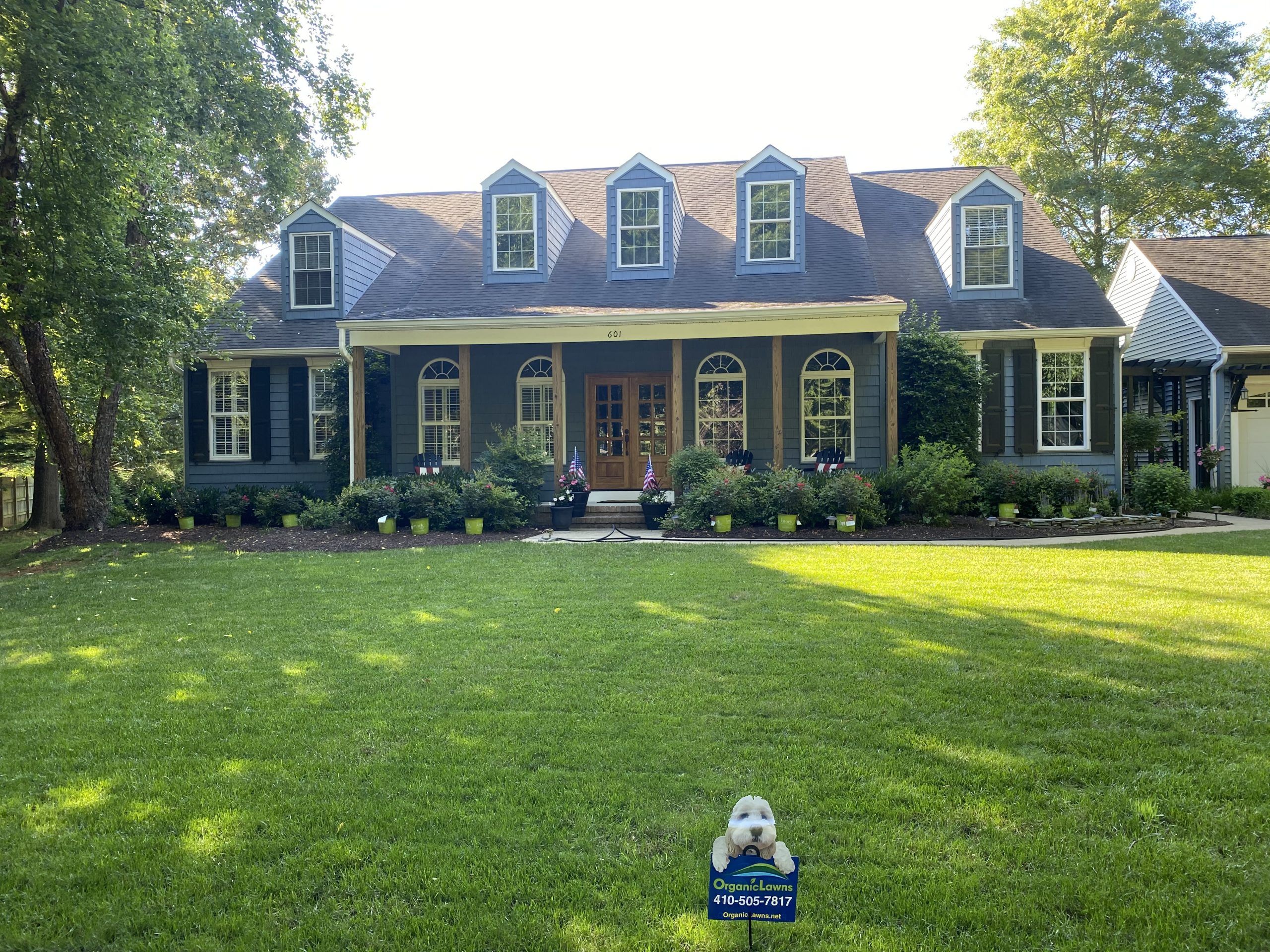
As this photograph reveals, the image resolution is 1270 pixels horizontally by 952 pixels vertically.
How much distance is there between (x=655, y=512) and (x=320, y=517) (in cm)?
558

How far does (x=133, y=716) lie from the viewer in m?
A: 4.16

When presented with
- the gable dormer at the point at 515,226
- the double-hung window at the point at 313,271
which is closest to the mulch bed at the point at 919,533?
the gable dormer at the point at 515,226

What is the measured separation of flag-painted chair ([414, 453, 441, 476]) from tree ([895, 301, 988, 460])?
323 inches

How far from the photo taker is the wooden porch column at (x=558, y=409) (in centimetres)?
1334

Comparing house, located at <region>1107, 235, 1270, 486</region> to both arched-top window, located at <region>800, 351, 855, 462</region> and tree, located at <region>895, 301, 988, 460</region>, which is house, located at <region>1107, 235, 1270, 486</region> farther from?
arched-top window, located at <region>800, 351, 855, 462</region>

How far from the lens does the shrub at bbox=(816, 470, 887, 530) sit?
38.1 feet

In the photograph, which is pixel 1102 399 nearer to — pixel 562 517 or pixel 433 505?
pixel 562 517

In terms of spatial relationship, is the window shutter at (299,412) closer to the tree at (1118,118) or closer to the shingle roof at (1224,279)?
the shingle roof at (1224,279)

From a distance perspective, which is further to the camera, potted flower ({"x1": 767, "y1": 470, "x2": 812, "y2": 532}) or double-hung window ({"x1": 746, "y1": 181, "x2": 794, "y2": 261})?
double-hung window ({"x1": 746, "y1": 181, "x2": 794, "y2": 261})

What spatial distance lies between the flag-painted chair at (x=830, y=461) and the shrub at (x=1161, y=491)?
4805mm

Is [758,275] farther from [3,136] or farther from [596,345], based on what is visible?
[3,136]

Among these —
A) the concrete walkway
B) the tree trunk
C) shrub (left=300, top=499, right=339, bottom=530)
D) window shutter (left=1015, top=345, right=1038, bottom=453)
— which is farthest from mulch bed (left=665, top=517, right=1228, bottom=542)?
the tree trunk

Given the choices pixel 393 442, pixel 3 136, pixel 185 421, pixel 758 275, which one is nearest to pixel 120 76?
pixel 3 136

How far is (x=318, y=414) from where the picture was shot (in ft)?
51.6
